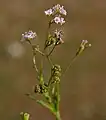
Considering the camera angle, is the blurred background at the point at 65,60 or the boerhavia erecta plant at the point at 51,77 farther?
the blurred background at the point at 65,60

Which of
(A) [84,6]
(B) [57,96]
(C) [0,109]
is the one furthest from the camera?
(A) [84,6]

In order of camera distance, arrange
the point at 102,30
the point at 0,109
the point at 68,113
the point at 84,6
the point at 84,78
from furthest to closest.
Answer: the point at 84,6, the point at 102,30, the point at 84,78, the point at 68,113, the point at 0,109

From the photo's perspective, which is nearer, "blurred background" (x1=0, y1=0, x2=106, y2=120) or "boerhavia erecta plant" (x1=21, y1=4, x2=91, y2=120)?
"boerhavia erecta plant" (x1=21, y1=4, x2=91, y2=120)

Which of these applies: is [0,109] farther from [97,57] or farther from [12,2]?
[12,2]

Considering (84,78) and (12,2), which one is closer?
(84,78)

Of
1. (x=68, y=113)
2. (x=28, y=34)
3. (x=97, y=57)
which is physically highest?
(x=28, y=34)

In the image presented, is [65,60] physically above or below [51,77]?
below

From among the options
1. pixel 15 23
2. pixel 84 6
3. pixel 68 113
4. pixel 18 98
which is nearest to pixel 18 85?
pixel 18 98

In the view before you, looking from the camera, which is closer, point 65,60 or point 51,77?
point 51,77
